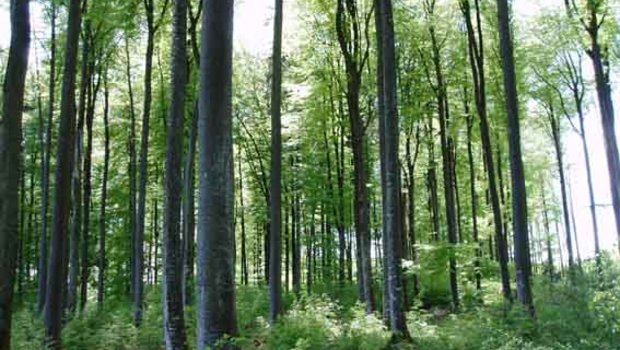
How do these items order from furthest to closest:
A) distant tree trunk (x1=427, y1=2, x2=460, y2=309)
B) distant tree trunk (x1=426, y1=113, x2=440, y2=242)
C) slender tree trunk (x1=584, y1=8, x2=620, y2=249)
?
distant tree trunk (x1=426, y1=113, x2=440, y2=242) < distant tree trunk (x1=427, y1=2, x2=460, y2=309) < slender tree trunk (x1=584, y1=8, x2=620, y2=249)

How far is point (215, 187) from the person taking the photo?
16.9ft

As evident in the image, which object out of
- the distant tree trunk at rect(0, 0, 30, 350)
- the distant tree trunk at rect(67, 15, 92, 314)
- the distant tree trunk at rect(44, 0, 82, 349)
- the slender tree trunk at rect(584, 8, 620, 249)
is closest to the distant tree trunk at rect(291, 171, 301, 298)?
the distant tree trunk at rect(67, 15, 92, 314)

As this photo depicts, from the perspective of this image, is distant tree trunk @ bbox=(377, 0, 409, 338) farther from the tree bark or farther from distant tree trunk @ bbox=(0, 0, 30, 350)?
distant tree trunk @ bbox=(0, 0, 30, 350)

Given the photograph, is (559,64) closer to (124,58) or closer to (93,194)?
(124,58)

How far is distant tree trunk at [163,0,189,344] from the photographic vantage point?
804cm

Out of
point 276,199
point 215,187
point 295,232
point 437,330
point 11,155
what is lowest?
point 437,330

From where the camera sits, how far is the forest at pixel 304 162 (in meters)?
7.61

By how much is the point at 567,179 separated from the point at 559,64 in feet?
66.9

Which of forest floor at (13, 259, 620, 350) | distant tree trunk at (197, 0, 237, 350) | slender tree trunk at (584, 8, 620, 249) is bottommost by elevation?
forest floor at (13, 259, 620, 350)

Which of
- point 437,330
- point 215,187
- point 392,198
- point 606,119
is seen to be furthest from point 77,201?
point 606,119


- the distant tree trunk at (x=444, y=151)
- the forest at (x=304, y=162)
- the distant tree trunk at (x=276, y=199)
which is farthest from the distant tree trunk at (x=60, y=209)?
the distant tree trunk at (x=444, y=151)

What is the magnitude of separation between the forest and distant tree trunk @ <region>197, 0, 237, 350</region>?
0.02 m

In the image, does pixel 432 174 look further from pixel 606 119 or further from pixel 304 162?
pixel 606 119

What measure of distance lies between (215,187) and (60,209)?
6.40 meters
